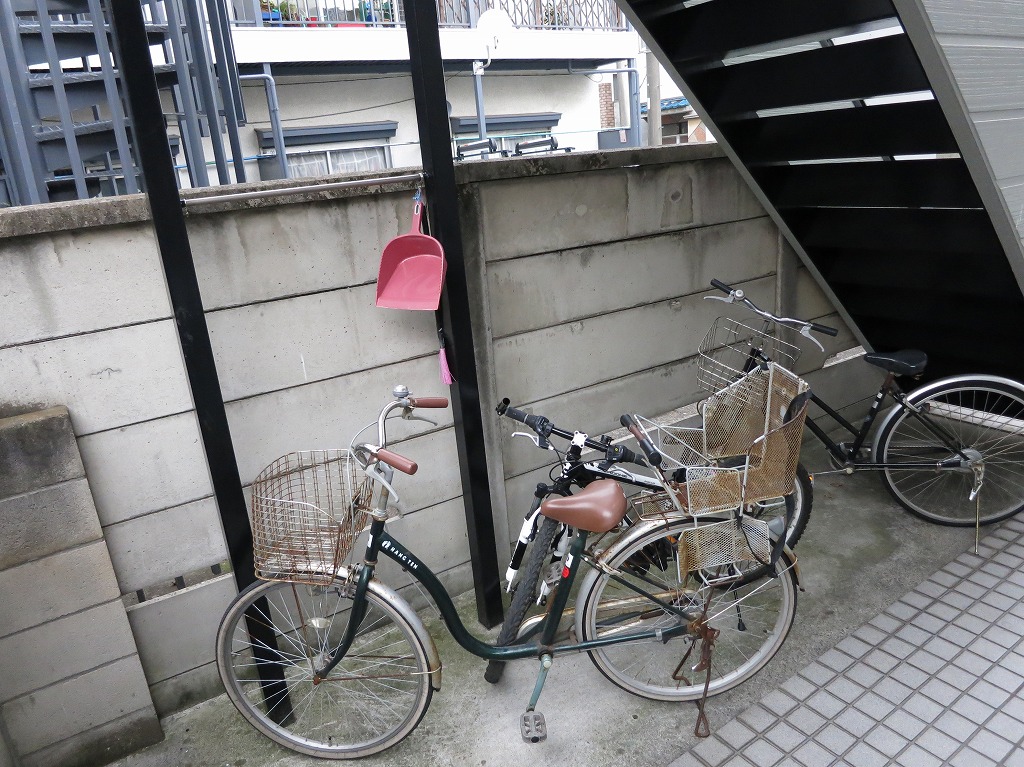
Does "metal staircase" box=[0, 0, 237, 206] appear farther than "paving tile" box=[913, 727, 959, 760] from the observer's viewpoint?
Yes

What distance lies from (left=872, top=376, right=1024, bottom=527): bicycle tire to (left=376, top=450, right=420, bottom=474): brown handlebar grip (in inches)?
124

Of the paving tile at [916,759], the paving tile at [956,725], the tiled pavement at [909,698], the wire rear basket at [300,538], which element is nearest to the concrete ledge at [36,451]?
the wire rear basket at [300,538]

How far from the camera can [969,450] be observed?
3.99 m

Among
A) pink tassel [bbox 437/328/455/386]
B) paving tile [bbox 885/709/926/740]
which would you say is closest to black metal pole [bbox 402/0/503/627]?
pink tassel [bbox 437/328/455/386]

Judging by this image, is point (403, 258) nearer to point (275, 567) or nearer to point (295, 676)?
point (275, 567)

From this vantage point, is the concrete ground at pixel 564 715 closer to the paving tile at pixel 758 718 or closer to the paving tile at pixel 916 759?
the paving tile at pixel 758 718

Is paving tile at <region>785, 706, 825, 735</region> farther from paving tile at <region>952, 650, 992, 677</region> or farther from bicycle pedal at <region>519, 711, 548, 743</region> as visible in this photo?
bicycle pedal at <region>519, 711, 548, 743</region>

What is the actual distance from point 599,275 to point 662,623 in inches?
70.4

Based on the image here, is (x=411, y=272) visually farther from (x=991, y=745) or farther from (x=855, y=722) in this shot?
(x=991, y=745)

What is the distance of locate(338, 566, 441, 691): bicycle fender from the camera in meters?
2.53

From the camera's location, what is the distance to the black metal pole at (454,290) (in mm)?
2567

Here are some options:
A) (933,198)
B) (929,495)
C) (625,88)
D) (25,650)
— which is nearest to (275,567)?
(25,650)

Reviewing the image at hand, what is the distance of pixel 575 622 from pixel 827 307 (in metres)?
3.27

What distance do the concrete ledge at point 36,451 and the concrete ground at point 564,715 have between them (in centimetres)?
123
